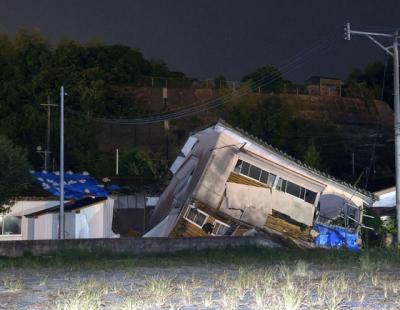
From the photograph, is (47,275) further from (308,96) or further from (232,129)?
(308,96)

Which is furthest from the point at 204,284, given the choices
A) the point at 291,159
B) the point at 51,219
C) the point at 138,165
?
the point at 138,165

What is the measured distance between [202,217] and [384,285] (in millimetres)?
18198

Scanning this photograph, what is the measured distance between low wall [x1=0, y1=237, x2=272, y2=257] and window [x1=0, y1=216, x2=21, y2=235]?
1051 cm

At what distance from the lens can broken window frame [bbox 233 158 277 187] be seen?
30094mm

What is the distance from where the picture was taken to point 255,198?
29.7 m

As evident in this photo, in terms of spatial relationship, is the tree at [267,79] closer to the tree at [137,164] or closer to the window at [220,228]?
the tree at [137,164]

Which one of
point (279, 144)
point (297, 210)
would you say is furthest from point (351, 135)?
point (297, 210)

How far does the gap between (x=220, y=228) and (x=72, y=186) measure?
33.1ft

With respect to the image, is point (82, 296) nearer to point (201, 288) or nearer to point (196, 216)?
point (201, 288)

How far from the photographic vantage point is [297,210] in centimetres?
2998

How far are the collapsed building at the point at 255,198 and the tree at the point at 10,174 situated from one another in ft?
19.9

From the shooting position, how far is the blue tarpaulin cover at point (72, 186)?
34062 millimetres

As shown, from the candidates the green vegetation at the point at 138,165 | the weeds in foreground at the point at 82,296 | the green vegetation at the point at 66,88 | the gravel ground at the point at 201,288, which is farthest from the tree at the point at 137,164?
the weeds in foreground at the point at 82,296

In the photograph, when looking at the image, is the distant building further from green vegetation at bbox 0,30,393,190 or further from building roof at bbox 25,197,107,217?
building roof at bbox 25,197,107,217
